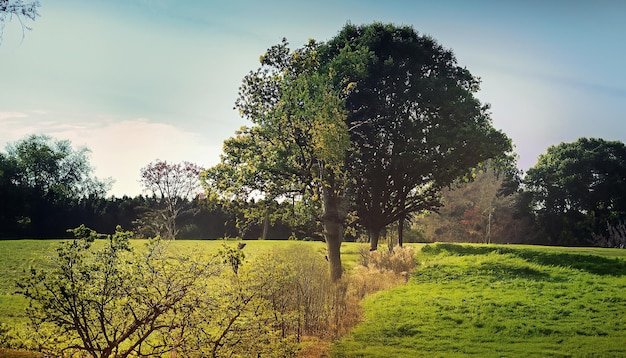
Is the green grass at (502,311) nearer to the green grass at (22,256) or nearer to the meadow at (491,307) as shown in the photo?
the meadow at (491,307)

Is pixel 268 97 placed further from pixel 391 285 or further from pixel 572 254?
pixel 572 254

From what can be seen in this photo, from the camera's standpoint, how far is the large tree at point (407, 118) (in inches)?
1026

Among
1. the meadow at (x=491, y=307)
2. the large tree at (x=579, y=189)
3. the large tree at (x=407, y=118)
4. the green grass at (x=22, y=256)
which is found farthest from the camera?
the large tree at (x=579, y=189)

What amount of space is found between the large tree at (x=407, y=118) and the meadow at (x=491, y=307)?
4983 millimetres

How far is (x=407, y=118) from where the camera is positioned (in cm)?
2700

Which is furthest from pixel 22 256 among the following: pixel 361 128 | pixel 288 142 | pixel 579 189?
pixel 579 189

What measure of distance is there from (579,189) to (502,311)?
34857 mm

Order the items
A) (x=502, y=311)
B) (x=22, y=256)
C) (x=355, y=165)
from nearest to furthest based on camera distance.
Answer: (x=502, y=311) < (x=22, y=256) < (x=355, y=165)

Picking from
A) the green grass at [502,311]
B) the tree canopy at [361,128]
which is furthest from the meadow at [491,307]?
the tree canopy at [361,128]

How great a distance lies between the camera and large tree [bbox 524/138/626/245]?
43.7 meters

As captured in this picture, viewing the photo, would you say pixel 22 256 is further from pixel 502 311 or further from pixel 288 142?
pixel 502 311

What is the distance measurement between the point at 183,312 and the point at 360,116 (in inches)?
803

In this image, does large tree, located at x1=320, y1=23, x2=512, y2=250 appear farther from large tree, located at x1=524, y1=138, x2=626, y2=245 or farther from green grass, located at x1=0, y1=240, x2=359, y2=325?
large tree, located at x1=524, y1=138, x2=626, y2=245

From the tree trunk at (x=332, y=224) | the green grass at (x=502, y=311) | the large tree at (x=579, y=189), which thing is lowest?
the green grass at (x=502, y=311)
